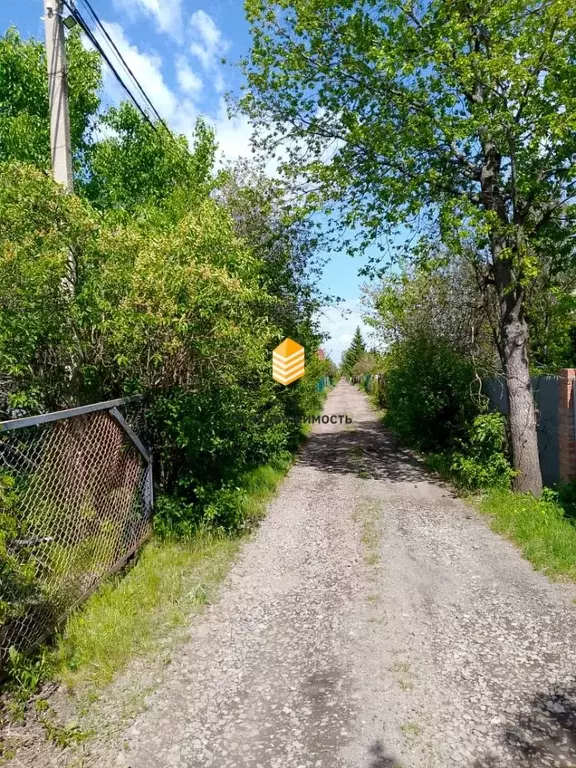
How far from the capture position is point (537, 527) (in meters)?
6.00

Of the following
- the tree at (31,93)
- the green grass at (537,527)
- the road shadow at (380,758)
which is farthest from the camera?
the tree at (31,93)

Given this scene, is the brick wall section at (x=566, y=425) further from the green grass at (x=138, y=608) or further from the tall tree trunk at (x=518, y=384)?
the green grass at (x=138, y=608)

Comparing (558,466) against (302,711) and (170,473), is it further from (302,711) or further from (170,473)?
(302,711)

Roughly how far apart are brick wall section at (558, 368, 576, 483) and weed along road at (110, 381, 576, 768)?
1.81 meters

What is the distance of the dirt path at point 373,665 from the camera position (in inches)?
103

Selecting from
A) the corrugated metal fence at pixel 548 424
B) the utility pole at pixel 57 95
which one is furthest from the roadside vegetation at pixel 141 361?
the corrugated metal fence at pixel 548 424

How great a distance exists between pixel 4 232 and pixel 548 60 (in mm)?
6835

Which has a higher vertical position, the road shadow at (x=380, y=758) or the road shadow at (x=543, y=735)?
the road shadow at (x=380, y=758)

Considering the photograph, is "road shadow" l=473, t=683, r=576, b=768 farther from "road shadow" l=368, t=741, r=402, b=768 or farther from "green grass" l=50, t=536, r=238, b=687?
"green grass" l=50, t=536, r=238, b=687

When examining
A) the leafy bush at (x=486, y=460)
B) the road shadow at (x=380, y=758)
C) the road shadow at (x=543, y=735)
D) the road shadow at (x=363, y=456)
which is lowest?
the road shadow at (x=363, y=456)

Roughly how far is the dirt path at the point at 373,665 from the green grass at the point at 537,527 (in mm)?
203

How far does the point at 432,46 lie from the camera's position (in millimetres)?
7695

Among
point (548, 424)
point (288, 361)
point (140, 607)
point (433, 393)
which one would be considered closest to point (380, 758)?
point (140, 607)

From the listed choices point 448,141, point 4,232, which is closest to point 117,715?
point 4,232
